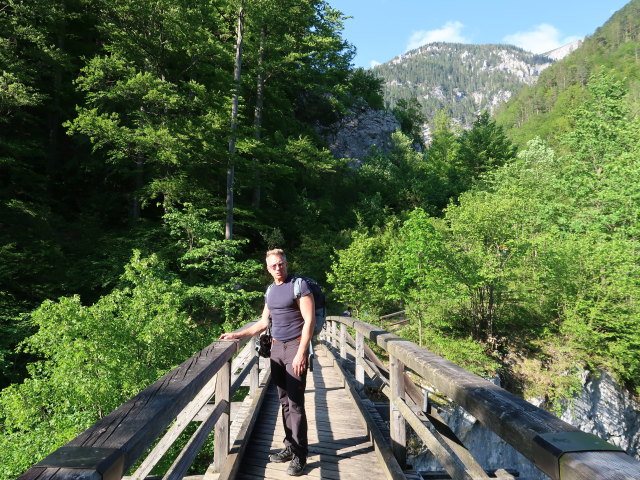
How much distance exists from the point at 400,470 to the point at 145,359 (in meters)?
9.07

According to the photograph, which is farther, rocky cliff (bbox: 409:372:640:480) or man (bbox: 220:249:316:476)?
rocky cliff (bbox: 409:372:640:480)

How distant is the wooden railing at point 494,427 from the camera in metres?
0.99

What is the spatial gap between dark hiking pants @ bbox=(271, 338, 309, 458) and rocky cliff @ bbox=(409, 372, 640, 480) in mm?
13204

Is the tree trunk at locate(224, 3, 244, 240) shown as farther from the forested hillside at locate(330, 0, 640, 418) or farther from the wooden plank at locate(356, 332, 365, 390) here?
the wooden plank at locate(356, 332, 365, 390)

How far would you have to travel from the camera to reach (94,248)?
49.1 feet

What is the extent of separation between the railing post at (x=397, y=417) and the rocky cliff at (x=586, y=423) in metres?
13.0

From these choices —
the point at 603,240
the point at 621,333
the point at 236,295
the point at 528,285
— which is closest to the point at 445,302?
the point at 528,285

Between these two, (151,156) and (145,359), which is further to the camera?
(151,156)

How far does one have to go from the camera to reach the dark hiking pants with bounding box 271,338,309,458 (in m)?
3.21

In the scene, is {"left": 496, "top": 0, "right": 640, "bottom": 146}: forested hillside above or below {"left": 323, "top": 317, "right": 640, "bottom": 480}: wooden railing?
above

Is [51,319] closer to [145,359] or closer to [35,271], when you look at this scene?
[145,359]

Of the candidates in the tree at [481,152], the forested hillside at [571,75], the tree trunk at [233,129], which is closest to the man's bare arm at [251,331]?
the tree trunk at [233,129]

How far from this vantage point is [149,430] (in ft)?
4.67

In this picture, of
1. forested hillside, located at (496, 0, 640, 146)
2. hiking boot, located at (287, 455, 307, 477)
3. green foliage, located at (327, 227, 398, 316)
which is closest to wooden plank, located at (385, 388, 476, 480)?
hiking boot, located at (287, 455, 307, 477)
